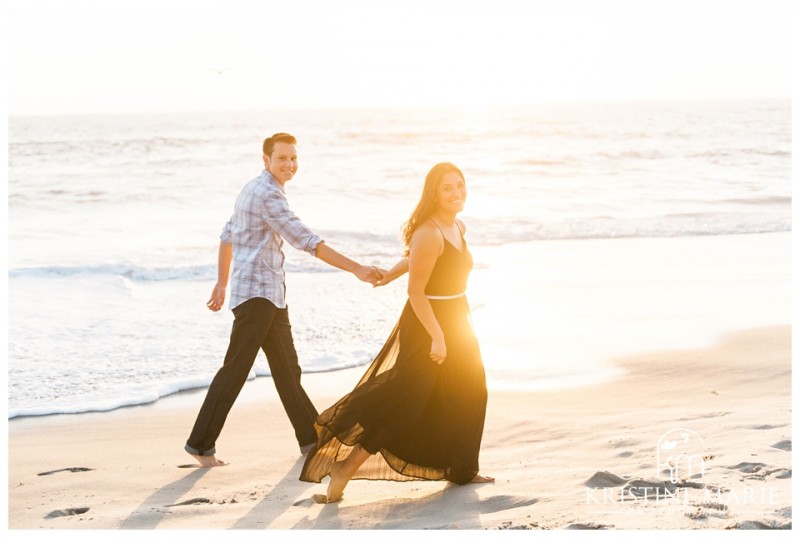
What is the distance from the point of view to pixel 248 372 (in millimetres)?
4996

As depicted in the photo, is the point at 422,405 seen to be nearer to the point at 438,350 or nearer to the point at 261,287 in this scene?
the point at 438,350

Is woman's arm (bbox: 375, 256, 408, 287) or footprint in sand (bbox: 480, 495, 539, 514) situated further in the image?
woman's arm (bbox: 375, 256, 408, 287)

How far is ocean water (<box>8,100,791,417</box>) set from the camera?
302 inches

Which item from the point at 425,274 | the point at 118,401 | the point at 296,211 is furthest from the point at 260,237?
the point at 296,211

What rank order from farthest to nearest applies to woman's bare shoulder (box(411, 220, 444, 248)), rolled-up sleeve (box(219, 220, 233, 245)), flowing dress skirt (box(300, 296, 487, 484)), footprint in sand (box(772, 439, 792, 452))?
rolled-up sleeve (box(219, 220, 233, 245))
footprint in sand (box(772, 439, 792, 452))
flowing dress skirt (box(300, 296, 487, 484))
woman's bare shoulder (box(411, 220, 444, 248))

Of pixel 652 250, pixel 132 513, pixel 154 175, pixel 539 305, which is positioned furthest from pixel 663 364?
pixel 154 175

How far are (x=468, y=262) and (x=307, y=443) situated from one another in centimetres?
152

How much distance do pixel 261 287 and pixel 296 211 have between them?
49.7 ft

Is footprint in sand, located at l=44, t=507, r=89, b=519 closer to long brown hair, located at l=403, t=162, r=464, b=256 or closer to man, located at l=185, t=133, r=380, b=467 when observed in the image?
man, located at l=185, t=133, r=380, b=467

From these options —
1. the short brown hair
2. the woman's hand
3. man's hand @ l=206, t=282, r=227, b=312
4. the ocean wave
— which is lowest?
the ocean wave

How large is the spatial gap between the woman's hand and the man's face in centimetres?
133

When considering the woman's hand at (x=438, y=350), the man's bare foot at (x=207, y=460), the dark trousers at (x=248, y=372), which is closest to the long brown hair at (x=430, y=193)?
the woman's hand at (x=438, y=350)

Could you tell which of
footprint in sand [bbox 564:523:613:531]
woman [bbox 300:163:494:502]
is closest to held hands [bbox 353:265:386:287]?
woman [bbox 300:163:494:502]

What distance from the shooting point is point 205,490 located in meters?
4.61
